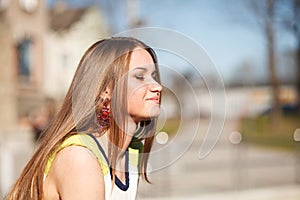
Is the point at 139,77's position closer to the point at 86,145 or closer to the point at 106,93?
the point at 106,93

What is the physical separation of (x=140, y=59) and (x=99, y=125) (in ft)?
0.72

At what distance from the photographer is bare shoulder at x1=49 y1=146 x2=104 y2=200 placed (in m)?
1.62

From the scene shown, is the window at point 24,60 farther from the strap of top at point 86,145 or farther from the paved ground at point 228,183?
the strap of top at point 86,145

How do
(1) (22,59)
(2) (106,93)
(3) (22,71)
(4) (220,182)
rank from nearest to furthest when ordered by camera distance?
1. (2) (106,93)
2. (4) (220,182)
3. (3) (22,71)
4. (1) (22,59)

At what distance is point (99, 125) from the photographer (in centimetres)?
176

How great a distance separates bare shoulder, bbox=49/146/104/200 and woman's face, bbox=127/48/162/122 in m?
0.17

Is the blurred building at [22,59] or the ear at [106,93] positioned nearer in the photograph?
the ear at [106,93]

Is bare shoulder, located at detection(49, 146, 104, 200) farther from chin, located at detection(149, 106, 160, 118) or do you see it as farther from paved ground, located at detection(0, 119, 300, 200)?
paved ground, located at detection(0, 119, 300, 200)

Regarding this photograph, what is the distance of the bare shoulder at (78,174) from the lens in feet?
5.33

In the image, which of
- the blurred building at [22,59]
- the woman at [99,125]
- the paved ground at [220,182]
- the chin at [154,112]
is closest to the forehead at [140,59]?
the woman at [99,125]

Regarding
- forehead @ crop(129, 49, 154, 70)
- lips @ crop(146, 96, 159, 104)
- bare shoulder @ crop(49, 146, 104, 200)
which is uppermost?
forehead @ crop(129, 49, 154, 70)

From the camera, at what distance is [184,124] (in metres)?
1.90

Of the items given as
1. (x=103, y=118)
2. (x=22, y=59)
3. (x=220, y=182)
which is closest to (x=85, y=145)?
(x=103, y=118)

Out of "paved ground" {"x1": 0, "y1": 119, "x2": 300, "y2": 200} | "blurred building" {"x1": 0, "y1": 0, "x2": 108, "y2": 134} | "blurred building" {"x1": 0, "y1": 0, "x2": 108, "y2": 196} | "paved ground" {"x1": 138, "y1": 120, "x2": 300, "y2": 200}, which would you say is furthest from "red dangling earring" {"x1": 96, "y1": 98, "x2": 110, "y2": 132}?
"blurred building" {"x1": 0, "y1": 0, "x2": 108, "y2": 134}
